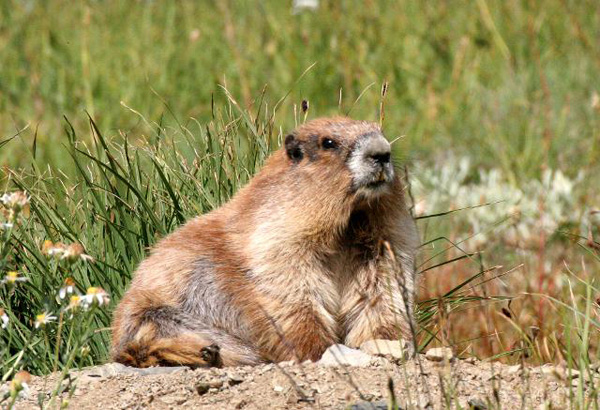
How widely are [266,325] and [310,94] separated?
532 cm

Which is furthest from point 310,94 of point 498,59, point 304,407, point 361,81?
point 304,407

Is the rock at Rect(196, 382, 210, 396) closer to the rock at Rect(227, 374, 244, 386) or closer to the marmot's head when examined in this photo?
the rock at Rect(227, 374, 244, 386)

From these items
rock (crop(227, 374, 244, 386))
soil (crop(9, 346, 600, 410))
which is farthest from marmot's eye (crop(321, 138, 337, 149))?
rock (crop(227, 374, 244, 386))

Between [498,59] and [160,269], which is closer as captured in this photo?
[160,269]

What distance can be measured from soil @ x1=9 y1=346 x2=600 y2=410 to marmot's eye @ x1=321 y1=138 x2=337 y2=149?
0.89 m

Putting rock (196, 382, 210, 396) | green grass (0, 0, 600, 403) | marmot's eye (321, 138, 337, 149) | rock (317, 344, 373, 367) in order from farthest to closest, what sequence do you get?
green grass (0, 0, 600, 403) < marmot's eye (321, 138, 337, 149) < rock (317, 344, 373, 367) < rock (196, 382, 210, 396)

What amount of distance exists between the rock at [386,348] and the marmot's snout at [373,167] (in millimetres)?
567

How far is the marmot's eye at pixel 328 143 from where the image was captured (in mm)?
4369

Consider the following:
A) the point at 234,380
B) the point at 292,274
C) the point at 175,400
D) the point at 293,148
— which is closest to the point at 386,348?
the point at 292,274

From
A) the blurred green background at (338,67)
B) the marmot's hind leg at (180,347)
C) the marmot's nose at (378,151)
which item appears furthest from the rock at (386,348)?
the blurred green background at (338,67)

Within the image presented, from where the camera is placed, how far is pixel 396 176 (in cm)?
438

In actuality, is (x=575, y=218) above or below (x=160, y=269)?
below

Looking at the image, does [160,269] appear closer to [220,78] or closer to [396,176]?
[396,176]

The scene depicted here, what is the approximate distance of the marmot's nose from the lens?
4.17 m
